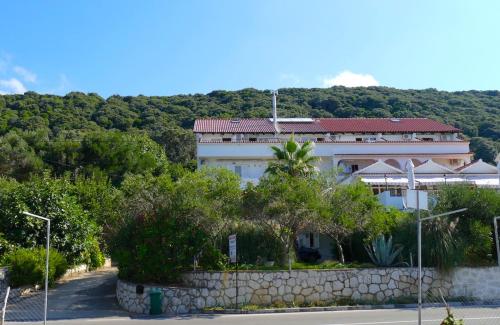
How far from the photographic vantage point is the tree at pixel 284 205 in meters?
21.5

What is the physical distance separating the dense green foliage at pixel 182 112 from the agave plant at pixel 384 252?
3933cm

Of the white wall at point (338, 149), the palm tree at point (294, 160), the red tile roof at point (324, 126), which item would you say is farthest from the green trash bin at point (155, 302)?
the red tile roof at point (324, 126)

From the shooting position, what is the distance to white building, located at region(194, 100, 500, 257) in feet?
153

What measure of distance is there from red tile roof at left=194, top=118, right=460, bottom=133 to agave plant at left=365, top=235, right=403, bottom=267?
28409mm

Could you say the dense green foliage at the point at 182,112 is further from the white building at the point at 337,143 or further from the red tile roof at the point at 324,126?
the white building at the point at 337,143

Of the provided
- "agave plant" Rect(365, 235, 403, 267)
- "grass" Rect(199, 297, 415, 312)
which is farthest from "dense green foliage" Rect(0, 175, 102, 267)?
"agave plant" Rect(365, 235, 403, 267)

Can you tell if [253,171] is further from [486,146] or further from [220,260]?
[486,146]

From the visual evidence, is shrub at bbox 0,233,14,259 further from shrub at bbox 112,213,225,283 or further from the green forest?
shrub at bbox 112,213,225,283

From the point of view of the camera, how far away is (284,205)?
21453 mm

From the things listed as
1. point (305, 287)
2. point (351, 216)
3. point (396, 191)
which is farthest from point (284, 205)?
point (396, 191)

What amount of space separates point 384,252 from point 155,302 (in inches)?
387

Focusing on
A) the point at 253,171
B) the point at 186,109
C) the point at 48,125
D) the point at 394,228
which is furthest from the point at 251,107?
the point at 394,228

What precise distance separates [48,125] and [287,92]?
149 feet

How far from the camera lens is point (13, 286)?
2259 centimetres
